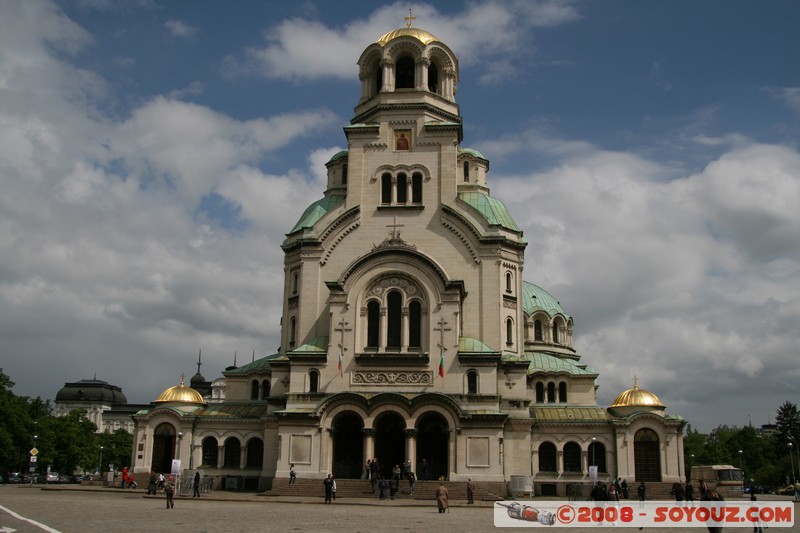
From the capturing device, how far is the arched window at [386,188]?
57.6m

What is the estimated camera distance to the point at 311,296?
2210 inches

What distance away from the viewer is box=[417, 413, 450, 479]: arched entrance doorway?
169 feet

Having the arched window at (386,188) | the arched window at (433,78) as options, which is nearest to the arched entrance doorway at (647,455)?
the arched window at (386,188)

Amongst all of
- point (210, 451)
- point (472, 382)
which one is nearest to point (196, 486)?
point (210, 451)

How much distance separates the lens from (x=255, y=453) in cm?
5612

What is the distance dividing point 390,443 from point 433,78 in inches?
1047

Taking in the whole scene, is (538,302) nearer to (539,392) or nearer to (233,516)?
(539,392)

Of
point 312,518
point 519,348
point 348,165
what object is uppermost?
point 348,165

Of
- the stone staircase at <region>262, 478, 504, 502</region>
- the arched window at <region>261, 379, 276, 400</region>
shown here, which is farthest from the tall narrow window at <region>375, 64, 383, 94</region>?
the stone staircase at <region>262, 478, 504, 502</region>

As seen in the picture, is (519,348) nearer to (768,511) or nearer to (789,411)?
(768,511)

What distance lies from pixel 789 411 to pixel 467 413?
71.6 meters

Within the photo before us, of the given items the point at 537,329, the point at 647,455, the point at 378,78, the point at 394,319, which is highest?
the point at 378,78

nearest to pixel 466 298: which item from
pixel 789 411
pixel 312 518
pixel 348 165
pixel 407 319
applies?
pixel 407 319

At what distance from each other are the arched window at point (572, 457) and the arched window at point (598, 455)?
29.3 inches
